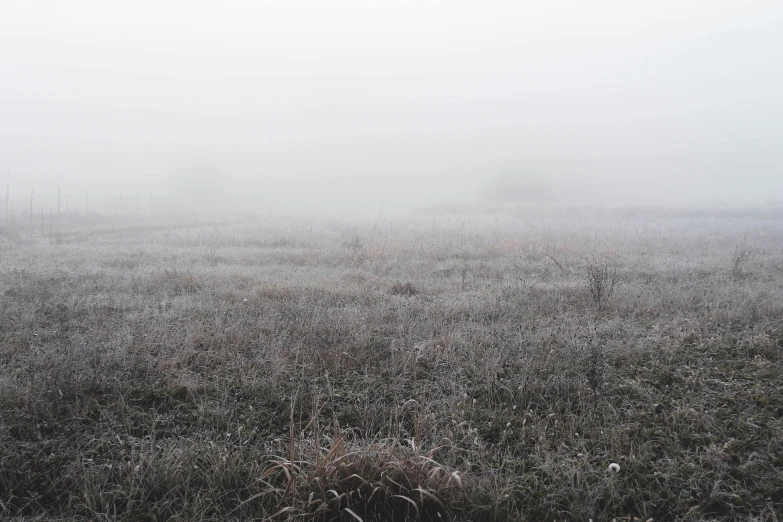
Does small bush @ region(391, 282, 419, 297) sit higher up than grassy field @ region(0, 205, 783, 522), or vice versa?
small bush @ region(391, 282, 419, 297)

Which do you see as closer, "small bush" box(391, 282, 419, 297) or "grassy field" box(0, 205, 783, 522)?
"grassy field" box(0, 205, 783, 522)

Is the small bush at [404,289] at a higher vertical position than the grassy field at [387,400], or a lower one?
higher

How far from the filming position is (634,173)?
66.2 m

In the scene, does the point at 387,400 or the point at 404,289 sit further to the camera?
the point at 404,289

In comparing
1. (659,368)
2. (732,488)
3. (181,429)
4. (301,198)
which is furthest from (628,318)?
(301,198)

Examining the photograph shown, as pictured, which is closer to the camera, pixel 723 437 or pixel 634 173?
pixel 723 437

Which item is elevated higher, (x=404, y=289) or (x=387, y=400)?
(x=404, y=289)

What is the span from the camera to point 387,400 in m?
4.89

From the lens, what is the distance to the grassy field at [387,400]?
3.29m

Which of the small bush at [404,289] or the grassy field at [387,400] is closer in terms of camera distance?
the grassy field at [387,400]

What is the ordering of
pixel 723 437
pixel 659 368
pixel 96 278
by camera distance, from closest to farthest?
pixel 723 437 < pixel 659 368 < pixel 96 278

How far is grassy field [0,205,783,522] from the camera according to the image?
10.8 feet

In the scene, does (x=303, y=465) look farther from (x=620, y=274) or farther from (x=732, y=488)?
(x=620, y=274)

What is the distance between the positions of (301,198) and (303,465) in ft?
203
